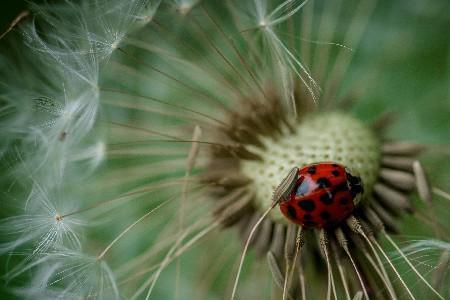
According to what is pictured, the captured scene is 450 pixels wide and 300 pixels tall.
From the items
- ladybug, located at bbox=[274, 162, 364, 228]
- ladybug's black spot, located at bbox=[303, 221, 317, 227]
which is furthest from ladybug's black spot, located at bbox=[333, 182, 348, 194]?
ladybug's black spot, located at bbox=[303, 221, 317, 227]

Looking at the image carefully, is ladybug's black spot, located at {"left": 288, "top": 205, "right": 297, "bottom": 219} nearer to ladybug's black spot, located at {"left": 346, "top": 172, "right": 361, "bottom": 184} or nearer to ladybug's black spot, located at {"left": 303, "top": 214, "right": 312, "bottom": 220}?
ladybug's black spot, located at {"left": 303, "top": 214, "right": 312, "bottom": 220}

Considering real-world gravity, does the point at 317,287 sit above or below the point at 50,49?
below

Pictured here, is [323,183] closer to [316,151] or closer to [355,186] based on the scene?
[355,186]

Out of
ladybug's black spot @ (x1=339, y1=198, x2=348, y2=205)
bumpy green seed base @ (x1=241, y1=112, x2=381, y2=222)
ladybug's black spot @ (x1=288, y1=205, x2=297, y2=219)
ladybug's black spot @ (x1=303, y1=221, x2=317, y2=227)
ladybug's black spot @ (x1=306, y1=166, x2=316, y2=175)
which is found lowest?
ladybug's black spot @ (x1=303, y1=221, x2=317, y2=227)

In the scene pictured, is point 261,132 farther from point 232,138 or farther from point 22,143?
point 22,143

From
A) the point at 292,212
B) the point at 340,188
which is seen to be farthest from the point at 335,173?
the point at 292,212

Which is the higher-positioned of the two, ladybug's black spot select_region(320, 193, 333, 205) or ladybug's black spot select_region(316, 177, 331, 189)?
ladybug's black spot select_region(316, 177, 331, 189)

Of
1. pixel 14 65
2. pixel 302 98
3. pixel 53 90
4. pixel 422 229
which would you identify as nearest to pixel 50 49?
pixel 53 90

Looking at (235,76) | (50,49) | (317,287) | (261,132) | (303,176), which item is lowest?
(317,287)
